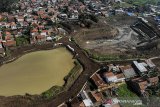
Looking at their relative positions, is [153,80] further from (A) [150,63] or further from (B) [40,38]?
(B) [40,38]

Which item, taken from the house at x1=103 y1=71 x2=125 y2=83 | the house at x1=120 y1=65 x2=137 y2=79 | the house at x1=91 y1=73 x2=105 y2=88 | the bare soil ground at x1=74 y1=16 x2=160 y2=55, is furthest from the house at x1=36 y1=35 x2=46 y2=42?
the house at x1=120 y1=65 x2=137 y2=79

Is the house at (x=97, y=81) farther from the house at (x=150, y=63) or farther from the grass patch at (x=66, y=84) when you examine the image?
the house at (x=150, y=63)

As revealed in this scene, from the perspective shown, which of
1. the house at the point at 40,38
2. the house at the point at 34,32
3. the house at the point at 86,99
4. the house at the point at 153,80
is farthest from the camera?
the house at the point at 34,32

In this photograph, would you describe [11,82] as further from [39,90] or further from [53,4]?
[53,4]

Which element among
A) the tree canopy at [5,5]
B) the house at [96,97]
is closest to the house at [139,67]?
the house at [96,97]

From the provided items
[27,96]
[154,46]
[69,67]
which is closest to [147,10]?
[154,46]
